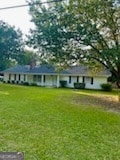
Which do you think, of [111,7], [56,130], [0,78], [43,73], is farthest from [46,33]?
[0,78]

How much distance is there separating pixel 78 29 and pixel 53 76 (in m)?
26.6

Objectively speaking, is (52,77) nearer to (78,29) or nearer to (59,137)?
(78,29)

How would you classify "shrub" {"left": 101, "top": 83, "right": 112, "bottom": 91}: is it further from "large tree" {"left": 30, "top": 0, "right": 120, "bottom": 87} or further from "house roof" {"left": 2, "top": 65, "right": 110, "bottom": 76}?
"large tree" {"left": 30, "top": 0, "right": 120, "bottom": 87}

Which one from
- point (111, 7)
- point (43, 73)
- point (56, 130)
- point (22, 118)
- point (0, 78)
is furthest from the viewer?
point (0, 78)

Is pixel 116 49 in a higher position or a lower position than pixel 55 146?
higher

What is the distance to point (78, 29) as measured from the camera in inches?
946

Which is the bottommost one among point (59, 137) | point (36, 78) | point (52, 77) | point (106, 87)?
point (59, 137)

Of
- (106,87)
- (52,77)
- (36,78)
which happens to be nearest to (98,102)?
(106,87)

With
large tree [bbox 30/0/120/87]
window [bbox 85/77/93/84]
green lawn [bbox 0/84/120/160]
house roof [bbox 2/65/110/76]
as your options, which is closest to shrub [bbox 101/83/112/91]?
house roof [bbox 2/65/110/76]

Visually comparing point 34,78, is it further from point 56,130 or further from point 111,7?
point 56,130

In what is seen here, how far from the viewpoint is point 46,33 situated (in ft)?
79.9

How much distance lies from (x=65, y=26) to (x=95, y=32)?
2.42 metres

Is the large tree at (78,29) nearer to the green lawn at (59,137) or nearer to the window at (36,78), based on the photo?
the green lawn at (59,137)

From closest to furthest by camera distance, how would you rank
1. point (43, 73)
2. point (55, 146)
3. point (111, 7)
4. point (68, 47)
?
point (55, 146)
point (111, 7)
point (68, 47)
point (43, 73)
